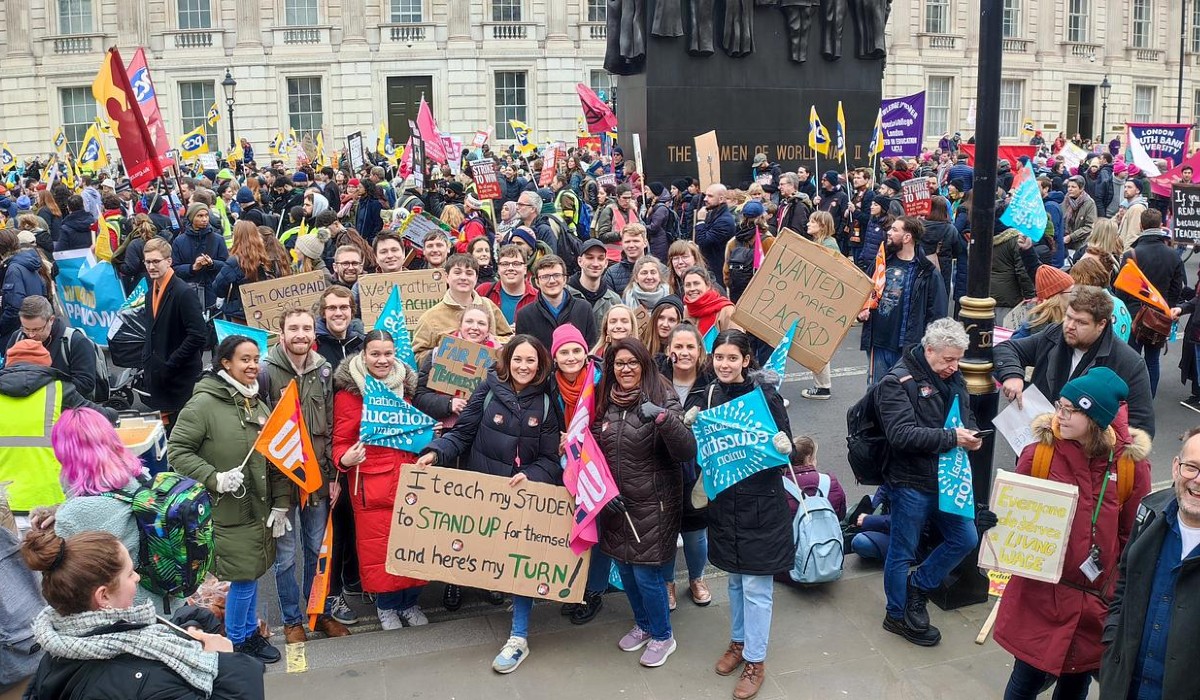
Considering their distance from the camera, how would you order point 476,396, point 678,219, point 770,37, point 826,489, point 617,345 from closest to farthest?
1. point 617,345
2. point 476,396
3. point 826,489
4. point 678,219
5. point 770,37

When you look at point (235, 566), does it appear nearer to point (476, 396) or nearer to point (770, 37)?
point (476, 396)

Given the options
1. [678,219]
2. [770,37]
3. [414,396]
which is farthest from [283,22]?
[414,396]

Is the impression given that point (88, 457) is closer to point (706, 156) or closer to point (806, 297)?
point (806, 297)

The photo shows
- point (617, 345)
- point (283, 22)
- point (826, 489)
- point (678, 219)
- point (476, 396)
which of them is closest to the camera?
point (617, 345)

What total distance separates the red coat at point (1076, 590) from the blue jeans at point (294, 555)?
11.1 feet

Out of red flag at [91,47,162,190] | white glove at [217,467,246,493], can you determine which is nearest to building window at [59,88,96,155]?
red flag at [91,47,162,190]

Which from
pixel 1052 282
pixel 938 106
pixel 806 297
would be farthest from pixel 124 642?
pixel 938 106

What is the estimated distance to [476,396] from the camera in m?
5.20

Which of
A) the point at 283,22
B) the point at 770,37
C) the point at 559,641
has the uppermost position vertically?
the point at 283,22

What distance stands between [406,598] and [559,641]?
892 millimetres

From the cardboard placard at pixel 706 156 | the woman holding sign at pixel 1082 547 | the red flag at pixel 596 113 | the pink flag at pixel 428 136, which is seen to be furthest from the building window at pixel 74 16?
the woman holding sign at pixel 1082 547

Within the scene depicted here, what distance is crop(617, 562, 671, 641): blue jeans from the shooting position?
495 cm

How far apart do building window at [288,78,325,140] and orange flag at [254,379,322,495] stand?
1380 inches

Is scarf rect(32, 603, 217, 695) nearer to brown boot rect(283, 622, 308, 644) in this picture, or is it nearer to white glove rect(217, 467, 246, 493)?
white glove rect(217, 467, 246, 493)
